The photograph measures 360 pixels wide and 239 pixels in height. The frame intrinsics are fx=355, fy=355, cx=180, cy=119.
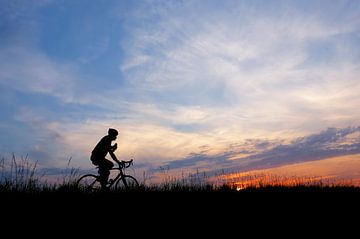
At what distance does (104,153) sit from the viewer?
1245cm

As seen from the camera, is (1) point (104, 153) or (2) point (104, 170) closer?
(1) point (104, 153)

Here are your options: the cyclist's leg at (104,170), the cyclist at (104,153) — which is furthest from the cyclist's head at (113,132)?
the cyclist's leg at (104,170)

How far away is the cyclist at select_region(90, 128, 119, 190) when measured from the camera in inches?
488

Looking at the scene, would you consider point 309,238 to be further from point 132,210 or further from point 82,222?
point 82,222

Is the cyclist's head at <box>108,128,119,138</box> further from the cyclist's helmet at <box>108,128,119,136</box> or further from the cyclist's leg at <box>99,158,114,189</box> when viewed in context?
the cyclist's leg at <box>99,158,114,189</box>

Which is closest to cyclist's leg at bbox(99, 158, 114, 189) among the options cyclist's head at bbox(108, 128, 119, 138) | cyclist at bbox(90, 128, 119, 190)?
cyclist at bbox(90, 128, 119, 190)

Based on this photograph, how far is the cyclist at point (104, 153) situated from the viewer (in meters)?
12.4

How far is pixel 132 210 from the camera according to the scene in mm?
8875

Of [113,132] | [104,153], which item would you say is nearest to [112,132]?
[113,132]

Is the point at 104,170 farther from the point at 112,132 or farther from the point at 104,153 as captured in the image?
the point at 112,132

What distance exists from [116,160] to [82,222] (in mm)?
5081

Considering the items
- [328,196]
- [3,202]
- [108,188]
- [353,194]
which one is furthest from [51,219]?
[353,194]

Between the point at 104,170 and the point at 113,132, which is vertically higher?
the point at 113,132

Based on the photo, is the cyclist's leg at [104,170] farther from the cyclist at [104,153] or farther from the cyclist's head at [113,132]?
the cyclist's head at [113,132]
